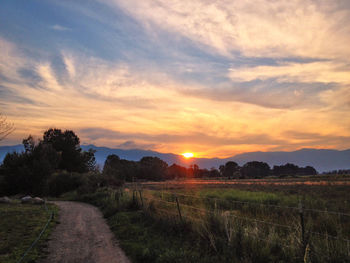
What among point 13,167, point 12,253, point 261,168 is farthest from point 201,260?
point 261,168

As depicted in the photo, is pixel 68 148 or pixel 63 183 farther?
pixel 68 148

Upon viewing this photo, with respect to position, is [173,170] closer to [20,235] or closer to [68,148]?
[68,148]

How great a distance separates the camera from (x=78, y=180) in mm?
39062

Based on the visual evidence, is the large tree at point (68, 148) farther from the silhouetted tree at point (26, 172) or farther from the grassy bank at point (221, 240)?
the grassy bank at point (221, 240)

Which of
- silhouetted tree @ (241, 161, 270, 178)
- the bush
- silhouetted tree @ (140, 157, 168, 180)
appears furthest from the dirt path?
silhouetted tree @ (241, 161, 270, 178)

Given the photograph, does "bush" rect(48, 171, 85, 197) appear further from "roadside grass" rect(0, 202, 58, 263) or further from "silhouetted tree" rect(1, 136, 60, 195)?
"roadside grass" rect(0, 202, 58, 263)

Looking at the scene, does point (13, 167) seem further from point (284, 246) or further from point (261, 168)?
point (261, 168)

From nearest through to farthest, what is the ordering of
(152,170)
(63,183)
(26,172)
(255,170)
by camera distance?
(26,172), (63,183), (152,170), (255,170)

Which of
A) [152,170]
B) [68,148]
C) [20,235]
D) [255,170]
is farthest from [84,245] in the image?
[255,170]

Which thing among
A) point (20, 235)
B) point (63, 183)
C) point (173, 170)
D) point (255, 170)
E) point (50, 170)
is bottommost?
point (20, 235)

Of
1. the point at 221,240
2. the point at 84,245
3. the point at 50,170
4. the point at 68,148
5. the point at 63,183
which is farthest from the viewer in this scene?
the point at 68,148

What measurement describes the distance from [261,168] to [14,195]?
150120 mm

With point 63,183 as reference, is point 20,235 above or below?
below

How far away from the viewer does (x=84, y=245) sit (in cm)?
920
